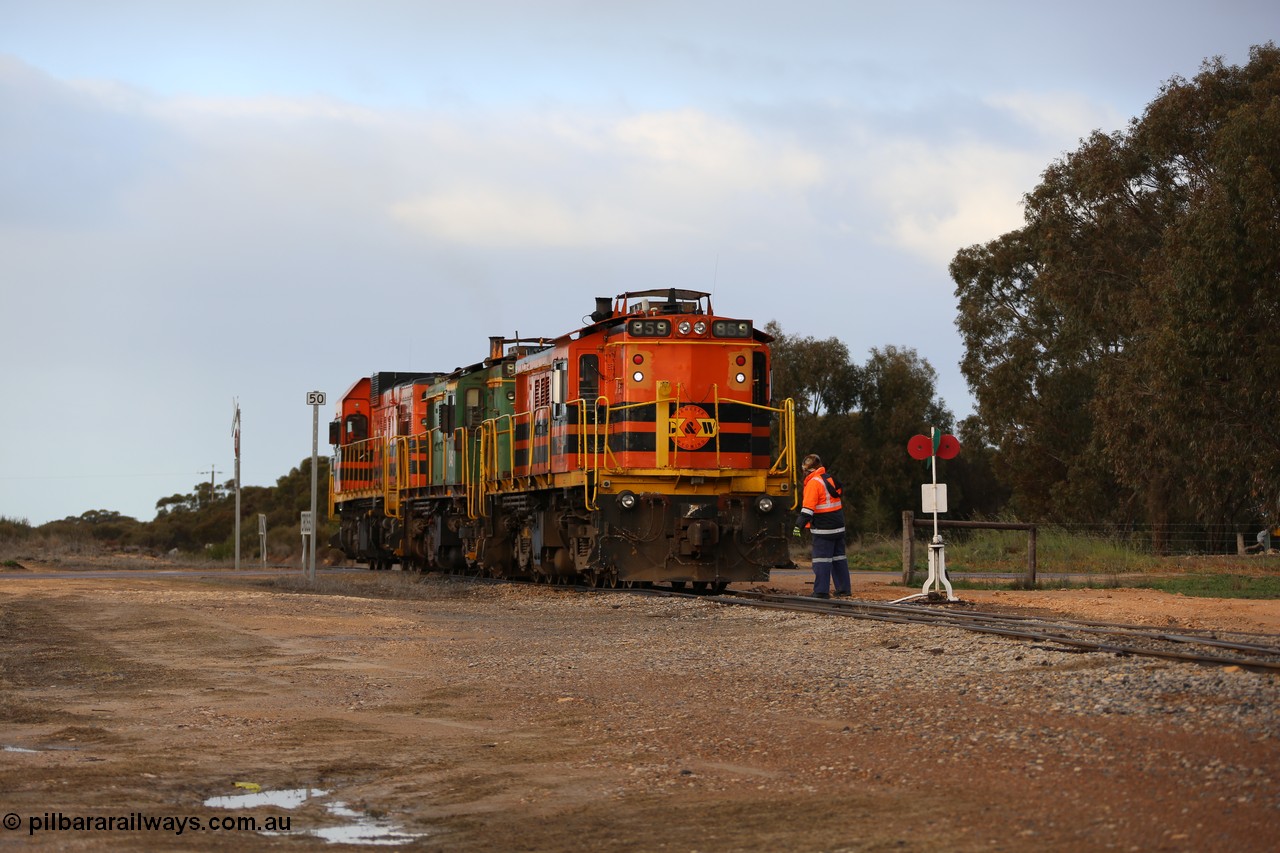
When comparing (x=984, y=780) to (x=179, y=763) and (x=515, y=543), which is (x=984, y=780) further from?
(x=515, y=543)

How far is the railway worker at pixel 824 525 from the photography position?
62.6 ft

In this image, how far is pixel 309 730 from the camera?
9258 mm

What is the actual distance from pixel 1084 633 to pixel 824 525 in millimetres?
6657

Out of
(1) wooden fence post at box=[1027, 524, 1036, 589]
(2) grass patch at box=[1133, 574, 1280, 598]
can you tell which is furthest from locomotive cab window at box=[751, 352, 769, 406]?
(2) grass patch at box=[1133, 574, 1280, 598]

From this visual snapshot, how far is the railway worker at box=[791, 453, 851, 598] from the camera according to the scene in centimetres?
1908

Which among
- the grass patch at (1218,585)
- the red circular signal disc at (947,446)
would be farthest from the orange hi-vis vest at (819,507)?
the grass patch at (1218,585)

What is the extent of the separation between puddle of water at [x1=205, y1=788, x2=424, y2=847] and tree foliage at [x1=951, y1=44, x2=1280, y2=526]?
2940cm

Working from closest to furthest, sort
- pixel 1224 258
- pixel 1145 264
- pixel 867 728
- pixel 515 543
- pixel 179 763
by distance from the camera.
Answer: pixel 179 763 < pixel 867 728 < pixel 515 543 < pixel 1224 258 < pixel 1145 264

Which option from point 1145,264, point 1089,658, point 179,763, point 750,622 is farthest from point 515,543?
point 1145,264

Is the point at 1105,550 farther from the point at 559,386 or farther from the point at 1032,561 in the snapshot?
the point at 559,386

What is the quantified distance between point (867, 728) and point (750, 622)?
23.6 feet

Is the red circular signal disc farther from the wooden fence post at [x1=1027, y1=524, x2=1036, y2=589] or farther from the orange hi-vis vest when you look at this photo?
the wooden fence post at [x1=1027, y1=524, x2=1036, y2=589]

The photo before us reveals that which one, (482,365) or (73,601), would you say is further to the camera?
(482,365)

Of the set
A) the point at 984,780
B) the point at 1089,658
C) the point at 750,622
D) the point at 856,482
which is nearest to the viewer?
the point at 984,780
